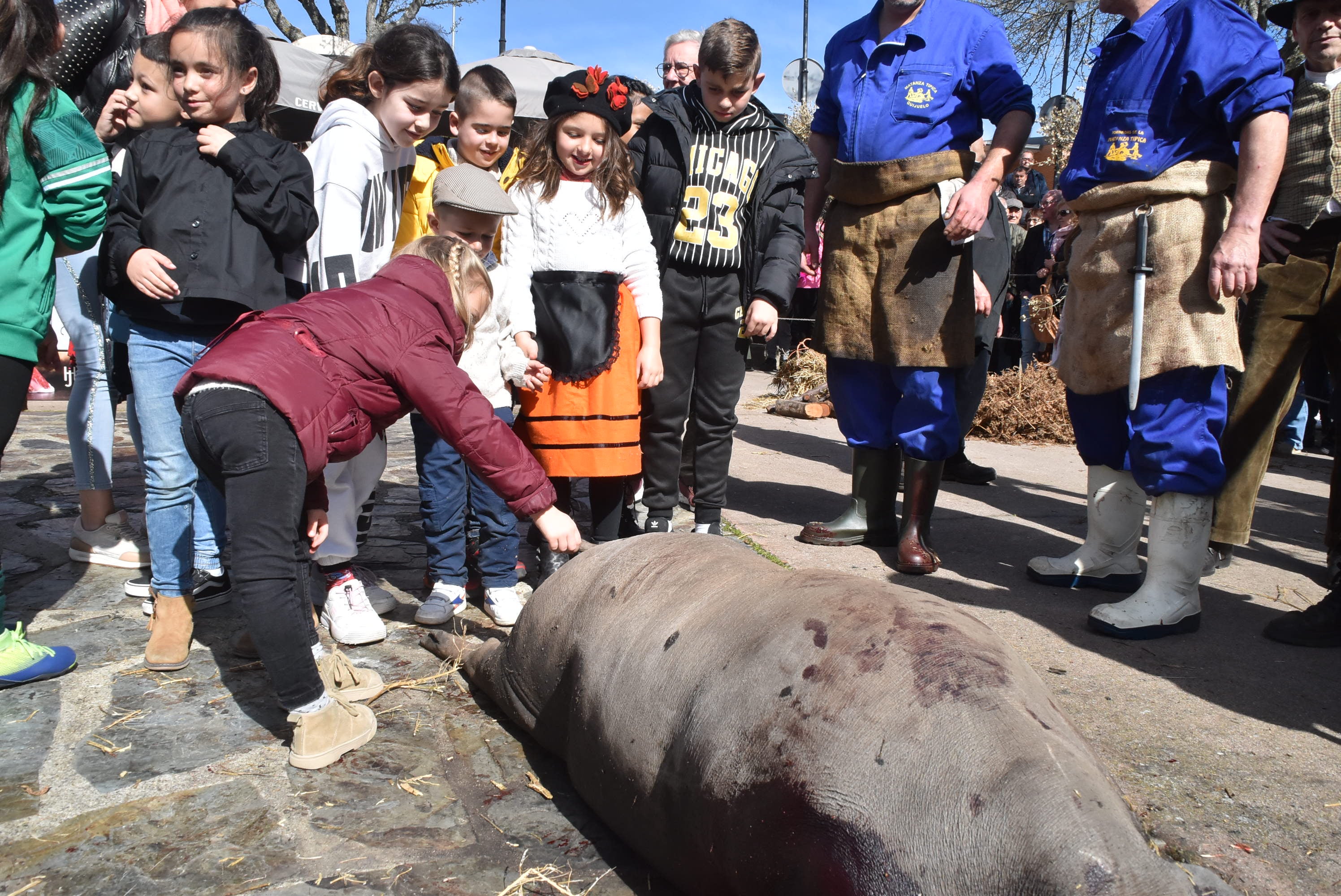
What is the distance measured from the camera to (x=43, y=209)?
2.94m

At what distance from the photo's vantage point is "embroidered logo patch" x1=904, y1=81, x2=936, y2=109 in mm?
4148

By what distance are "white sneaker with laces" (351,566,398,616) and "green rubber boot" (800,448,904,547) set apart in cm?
189

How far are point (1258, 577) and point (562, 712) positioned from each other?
3352 millimetres

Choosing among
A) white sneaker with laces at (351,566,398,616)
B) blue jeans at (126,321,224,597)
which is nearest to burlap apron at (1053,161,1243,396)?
white sneaker with laces at (351,566,398,616)

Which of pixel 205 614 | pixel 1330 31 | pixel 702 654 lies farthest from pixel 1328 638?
pixel 205 614

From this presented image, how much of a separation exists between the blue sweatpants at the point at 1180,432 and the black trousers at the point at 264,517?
9.32 ft

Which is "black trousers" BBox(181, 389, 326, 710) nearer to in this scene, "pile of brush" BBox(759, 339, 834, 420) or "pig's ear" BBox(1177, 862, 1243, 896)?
"pig's ear" BBox(1177, 862, 1243, 896)

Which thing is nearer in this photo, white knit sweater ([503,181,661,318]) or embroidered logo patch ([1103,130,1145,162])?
embroidered logo patch ([1103,130,1145,162])

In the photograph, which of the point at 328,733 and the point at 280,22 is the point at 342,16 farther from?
the point at 328,733

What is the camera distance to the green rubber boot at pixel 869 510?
15.2ft

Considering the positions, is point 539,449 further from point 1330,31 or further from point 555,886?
point 1330,31

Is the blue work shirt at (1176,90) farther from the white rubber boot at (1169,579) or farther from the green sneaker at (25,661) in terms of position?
the green sneaker at (25,661)

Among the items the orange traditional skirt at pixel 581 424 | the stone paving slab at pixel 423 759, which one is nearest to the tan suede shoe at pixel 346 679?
the stone paving slab at pixel 423 759

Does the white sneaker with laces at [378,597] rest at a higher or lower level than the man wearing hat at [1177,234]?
lower
